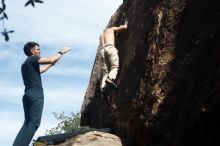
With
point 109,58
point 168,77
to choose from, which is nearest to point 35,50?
point 109,58

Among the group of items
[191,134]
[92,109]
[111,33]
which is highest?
[111,33]

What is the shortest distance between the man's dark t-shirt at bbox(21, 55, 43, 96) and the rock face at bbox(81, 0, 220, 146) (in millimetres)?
1750

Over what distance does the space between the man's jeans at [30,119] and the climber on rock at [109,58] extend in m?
1.97

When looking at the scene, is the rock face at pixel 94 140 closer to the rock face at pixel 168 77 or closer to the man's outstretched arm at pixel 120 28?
the rock face at pixel 168 77

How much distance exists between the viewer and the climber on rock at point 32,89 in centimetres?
979

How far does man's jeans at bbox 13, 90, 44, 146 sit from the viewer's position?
9.73 meters

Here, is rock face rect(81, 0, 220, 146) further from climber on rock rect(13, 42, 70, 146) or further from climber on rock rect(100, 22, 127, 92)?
climber on rock rect(13, 42, 70, 146)

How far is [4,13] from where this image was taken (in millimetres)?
5371

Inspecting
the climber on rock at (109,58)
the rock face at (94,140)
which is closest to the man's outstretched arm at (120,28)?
the climber on rock at (109,58)

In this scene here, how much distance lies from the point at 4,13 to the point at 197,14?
387cm

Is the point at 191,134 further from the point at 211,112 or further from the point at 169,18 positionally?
the point at 169,18

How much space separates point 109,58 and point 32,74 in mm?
2134

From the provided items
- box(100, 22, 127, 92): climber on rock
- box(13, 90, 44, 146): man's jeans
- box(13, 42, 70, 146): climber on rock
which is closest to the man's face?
box(13, 42, 70, 146): climber on rock

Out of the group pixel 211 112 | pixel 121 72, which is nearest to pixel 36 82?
pixel 121 72
